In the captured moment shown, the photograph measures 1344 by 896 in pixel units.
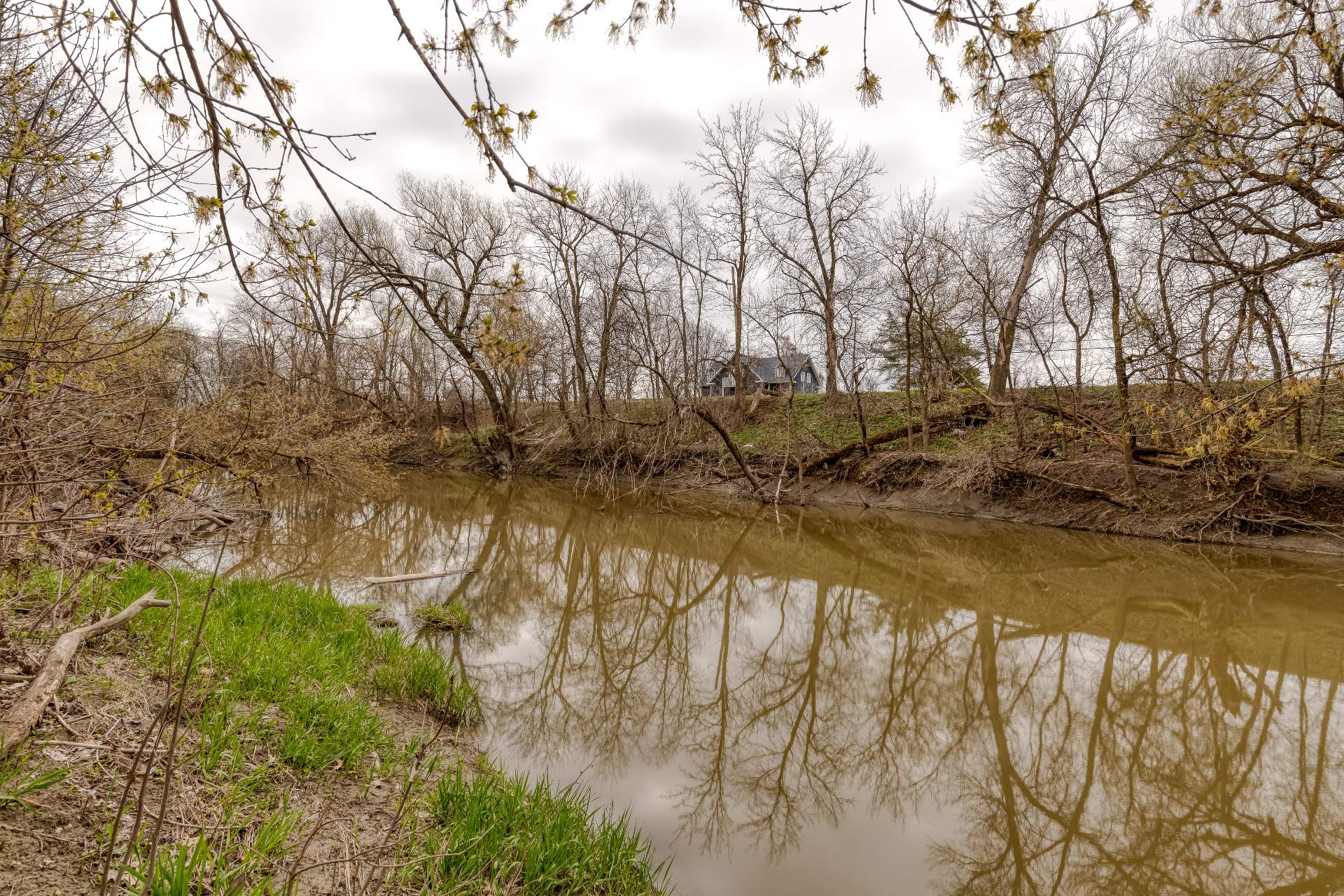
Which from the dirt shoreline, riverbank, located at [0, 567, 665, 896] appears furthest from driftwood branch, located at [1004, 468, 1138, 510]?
riverbank, located at [0, 567, 665, 896]

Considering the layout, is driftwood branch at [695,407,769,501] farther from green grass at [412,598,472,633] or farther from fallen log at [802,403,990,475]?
green grass at [412,598,472,633]

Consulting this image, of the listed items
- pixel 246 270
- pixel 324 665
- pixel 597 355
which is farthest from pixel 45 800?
pixel 597 355

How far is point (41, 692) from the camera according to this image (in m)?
2.84

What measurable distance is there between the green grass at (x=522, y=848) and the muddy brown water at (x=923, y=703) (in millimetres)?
489

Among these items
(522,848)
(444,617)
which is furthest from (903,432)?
(522,848)

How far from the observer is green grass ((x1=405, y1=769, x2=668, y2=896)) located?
2805 mm

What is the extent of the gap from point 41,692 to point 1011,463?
627 inches

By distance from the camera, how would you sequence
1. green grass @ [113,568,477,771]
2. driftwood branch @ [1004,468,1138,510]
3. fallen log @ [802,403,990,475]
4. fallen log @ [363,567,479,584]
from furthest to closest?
fallen log @ [802,403,990,475] → driftwood branch @ [1004,468,1138,510] → fallen log @ [363,567,479,584] → green grass @ [113,568,477,771]

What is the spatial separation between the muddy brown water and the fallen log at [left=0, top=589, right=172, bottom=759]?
8.24ft

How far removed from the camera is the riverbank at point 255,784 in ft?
7.32

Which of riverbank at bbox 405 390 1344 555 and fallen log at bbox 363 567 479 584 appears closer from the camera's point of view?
fallen log at bbox 363 567 479 584

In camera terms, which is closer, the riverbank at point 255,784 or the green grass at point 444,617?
the riverbank at point 255,784

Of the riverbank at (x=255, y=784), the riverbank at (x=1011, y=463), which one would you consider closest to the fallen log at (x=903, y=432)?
the riverbank at (x=1011, y=463)

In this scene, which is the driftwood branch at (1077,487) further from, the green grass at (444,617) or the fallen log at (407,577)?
the green grass at (444,617)
